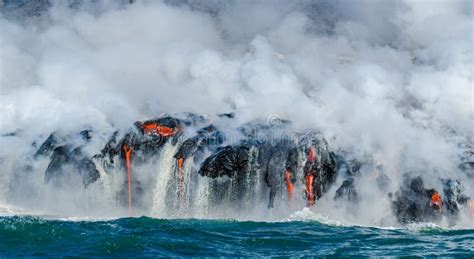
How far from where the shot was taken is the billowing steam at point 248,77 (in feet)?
120

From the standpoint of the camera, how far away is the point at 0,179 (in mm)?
41688

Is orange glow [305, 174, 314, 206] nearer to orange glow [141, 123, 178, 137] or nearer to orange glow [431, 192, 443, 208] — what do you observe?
orange glow [431, 192, 443, 208]

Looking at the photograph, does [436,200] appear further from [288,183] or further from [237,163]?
[237,163]

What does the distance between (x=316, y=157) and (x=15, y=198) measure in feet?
55.5

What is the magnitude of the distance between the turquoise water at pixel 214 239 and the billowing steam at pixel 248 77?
18.5 ft

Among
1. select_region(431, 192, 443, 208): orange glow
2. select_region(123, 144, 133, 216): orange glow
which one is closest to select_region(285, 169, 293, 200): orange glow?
select_region(431, 192, 443, 208): orange glow

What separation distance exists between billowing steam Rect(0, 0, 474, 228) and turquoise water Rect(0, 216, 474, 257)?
5.65 metres

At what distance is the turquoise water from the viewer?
938 inches

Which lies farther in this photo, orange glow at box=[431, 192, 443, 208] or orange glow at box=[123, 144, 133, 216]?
orange glow at box=[123, 144, 133, 216]

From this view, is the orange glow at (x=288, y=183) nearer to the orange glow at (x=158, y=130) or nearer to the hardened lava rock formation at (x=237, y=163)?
the hardened lava rock formation at (x=237, y=163)

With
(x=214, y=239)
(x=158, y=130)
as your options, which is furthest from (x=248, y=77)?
(x=214, y=239)

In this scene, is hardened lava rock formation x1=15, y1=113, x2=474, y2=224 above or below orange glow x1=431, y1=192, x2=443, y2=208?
above

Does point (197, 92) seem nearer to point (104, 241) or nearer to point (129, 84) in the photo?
point (129, 84)

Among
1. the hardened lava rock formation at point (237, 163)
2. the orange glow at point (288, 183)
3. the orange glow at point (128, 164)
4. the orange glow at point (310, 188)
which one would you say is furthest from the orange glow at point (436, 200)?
the orange glow at point (128, 164)
